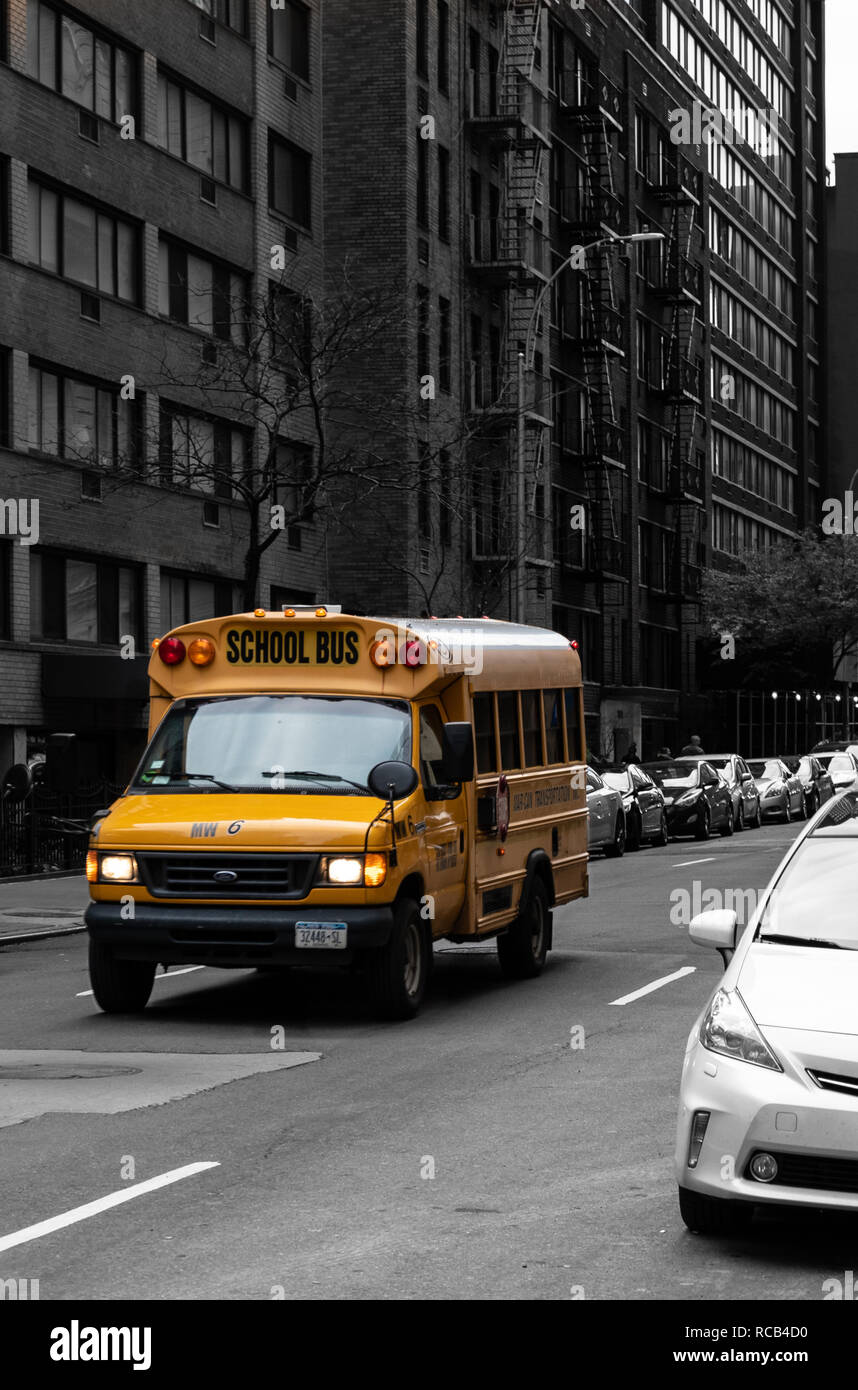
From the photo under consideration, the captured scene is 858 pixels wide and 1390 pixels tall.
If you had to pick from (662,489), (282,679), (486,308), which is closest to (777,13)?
(662,489)

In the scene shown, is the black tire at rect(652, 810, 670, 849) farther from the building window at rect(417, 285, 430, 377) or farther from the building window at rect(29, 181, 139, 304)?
the building window at rect(29, 181, 139, 304)

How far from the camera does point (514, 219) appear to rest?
172ft

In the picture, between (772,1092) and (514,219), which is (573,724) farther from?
(514,219)

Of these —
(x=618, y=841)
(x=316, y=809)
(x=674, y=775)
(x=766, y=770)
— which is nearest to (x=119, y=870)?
(x=316, y=809)

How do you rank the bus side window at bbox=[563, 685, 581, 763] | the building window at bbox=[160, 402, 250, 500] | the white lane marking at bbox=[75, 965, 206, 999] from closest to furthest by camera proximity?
the white lane marking at bbox=[75, 965, 206, 999] → the bus side window at bbox=[563, 685, 581, 763] → the building window at bbox=[160, 402, 250, 500]

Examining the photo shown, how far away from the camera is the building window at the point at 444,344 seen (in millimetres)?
47750

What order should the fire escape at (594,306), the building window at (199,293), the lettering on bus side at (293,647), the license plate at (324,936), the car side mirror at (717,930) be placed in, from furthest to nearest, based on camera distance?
the fire escape at (594,306) → the building window at (199,293) → the lettering on bus side at (293,647) → the license plate at (324,936) → the car side mirror at (717,930)

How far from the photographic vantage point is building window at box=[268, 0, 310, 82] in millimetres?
42844

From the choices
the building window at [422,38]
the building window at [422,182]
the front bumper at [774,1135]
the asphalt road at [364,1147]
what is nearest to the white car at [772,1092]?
the front bumper at [774,1135]

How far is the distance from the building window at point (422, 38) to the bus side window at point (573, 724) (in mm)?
32059

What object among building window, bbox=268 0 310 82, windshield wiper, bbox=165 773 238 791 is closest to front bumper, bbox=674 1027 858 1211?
windshield wiper, bbox=165 773 238 791

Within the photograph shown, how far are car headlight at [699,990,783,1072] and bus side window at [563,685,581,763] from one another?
10.6 metres

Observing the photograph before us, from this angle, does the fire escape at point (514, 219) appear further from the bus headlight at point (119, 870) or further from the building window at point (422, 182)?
the bus headlight at point (119, 870)
